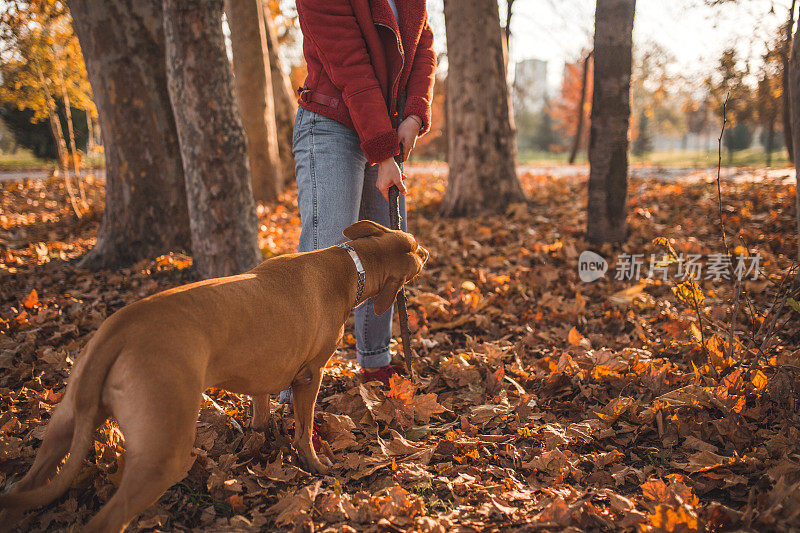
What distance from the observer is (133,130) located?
5.39 m

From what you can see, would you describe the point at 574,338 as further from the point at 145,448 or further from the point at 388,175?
the point at 145,448

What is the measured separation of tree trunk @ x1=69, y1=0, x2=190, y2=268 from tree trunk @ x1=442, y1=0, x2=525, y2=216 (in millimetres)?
4157

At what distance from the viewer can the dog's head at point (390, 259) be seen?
9.09 ft

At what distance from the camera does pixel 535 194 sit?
977cm

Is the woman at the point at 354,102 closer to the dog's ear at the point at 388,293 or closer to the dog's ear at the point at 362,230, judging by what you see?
the dog's ear at the point at 362,230

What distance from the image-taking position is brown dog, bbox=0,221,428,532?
1.69 m

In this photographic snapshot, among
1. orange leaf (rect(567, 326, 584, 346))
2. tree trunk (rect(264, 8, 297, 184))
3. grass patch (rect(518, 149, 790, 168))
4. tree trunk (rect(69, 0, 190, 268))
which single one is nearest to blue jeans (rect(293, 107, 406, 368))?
orange leaf (rect(567, 326, 584, 346))

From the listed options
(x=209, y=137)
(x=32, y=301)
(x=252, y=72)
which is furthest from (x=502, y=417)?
(x=252, y=72)

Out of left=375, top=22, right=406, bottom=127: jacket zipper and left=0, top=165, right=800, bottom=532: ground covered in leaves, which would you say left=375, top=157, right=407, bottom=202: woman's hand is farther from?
left=0, top=165, right=800, bottom=532: ground covered in leaves

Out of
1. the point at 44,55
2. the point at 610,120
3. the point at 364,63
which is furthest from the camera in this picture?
the point at 44,55

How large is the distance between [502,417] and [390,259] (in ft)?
3.92

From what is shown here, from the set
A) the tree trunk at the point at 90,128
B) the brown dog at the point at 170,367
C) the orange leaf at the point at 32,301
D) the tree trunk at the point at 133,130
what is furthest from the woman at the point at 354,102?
the tree trunk at the point at 90,128

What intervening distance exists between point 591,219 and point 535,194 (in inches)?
142

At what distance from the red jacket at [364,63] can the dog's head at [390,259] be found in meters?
0.40
